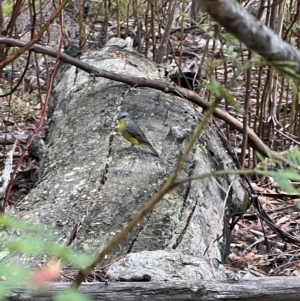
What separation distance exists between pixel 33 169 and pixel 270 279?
304 centimetres

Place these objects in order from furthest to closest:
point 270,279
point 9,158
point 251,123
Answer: point 251,123, point 9,158, point 270,279

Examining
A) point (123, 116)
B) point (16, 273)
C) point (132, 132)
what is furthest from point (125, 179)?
point (16, 273)

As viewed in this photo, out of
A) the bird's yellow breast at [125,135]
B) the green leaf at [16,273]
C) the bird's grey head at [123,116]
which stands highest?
the bird's grey head at [123,116]

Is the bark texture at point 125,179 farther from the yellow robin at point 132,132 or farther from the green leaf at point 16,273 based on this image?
the green leaf at point 16,273

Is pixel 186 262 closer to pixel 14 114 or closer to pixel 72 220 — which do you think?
pixel 72 220

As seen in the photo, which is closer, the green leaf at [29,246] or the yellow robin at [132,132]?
the green leaf at [29,246]

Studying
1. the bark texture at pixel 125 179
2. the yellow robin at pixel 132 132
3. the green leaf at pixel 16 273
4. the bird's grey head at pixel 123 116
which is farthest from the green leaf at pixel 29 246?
the bird's grey head at pixel 123 116

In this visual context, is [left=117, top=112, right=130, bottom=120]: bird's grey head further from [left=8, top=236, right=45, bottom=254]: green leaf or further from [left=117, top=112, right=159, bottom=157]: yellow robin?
[left=8, top=236, right=45, bottom=254]: green leaf

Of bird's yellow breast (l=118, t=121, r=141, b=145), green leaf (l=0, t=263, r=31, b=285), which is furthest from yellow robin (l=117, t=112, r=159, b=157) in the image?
green leaf (l=0, t=263, r=31, b=285)

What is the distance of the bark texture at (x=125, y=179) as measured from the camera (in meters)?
2.81

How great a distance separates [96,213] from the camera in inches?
117

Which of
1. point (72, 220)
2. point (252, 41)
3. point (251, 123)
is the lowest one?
point (72, 220)

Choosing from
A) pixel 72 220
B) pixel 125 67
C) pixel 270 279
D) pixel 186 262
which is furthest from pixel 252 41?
pixel 125 67

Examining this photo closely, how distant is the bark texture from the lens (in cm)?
281
